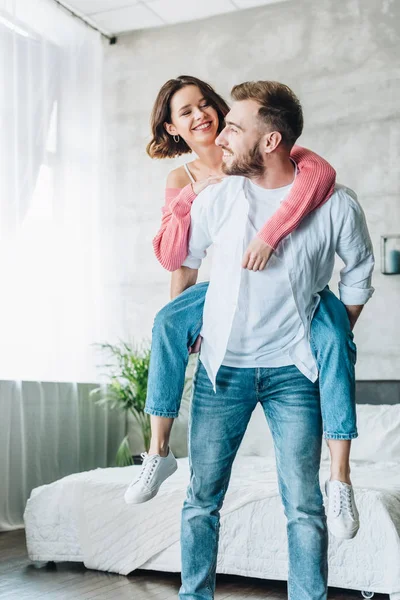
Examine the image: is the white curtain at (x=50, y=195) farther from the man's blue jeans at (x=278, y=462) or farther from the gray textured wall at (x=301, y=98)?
the man's blue jeans at (x=278, y=462)

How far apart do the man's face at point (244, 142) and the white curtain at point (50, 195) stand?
316 centimetres

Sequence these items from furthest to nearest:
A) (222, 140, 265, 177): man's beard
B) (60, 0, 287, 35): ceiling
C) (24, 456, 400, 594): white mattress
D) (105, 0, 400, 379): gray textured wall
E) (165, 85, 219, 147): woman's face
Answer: (60, 0, 287, 35): ceiling < (105, 0, 400, 379): gray textured wall < (24, 456, 400, 594): white mattress < (165, 85, 219, 147): woman's face < (222, 140, 265, 177): man's beard

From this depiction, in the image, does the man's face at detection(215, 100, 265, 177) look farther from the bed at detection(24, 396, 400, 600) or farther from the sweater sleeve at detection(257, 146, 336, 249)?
the bed at detection(24, 396, 400, 600)

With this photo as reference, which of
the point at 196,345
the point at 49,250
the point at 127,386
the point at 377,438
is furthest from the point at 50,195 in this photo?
the point at 196,345

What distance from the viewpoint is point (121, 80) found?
638 centimetres

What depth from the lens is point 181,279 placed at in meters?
2.54

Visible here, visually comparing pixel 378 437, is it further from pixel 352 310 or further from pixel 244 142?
pixel 244 142

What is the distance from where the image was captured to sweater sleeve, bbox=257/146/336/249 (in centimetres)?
220

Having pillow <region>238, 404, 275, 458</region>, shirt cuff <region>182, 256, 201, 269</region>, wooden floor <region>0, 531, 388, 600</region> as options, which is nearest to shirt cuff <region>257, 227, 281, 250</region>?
shirt cuff <region>182, 256, 201, 269</region>

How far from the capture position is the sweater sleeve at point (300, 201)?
2197mm

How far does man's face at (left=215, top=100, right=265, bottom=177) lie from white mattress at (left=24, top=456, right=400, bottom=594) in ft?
5.69

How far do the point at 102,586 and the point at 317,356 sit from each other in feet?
6.23

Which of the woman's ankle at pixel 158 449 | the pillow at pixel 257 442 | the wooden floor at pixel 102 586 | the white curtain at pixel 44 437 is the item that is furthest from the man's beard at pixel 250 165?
the white curtain at pixel 44 437

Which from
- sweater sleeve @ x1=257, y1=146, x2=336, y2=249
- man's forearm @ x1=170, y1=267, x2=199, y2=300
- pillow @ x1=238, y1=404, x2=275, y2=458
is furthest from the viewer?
pillow @ x1=238, y1=404, x2=275, y2=458
